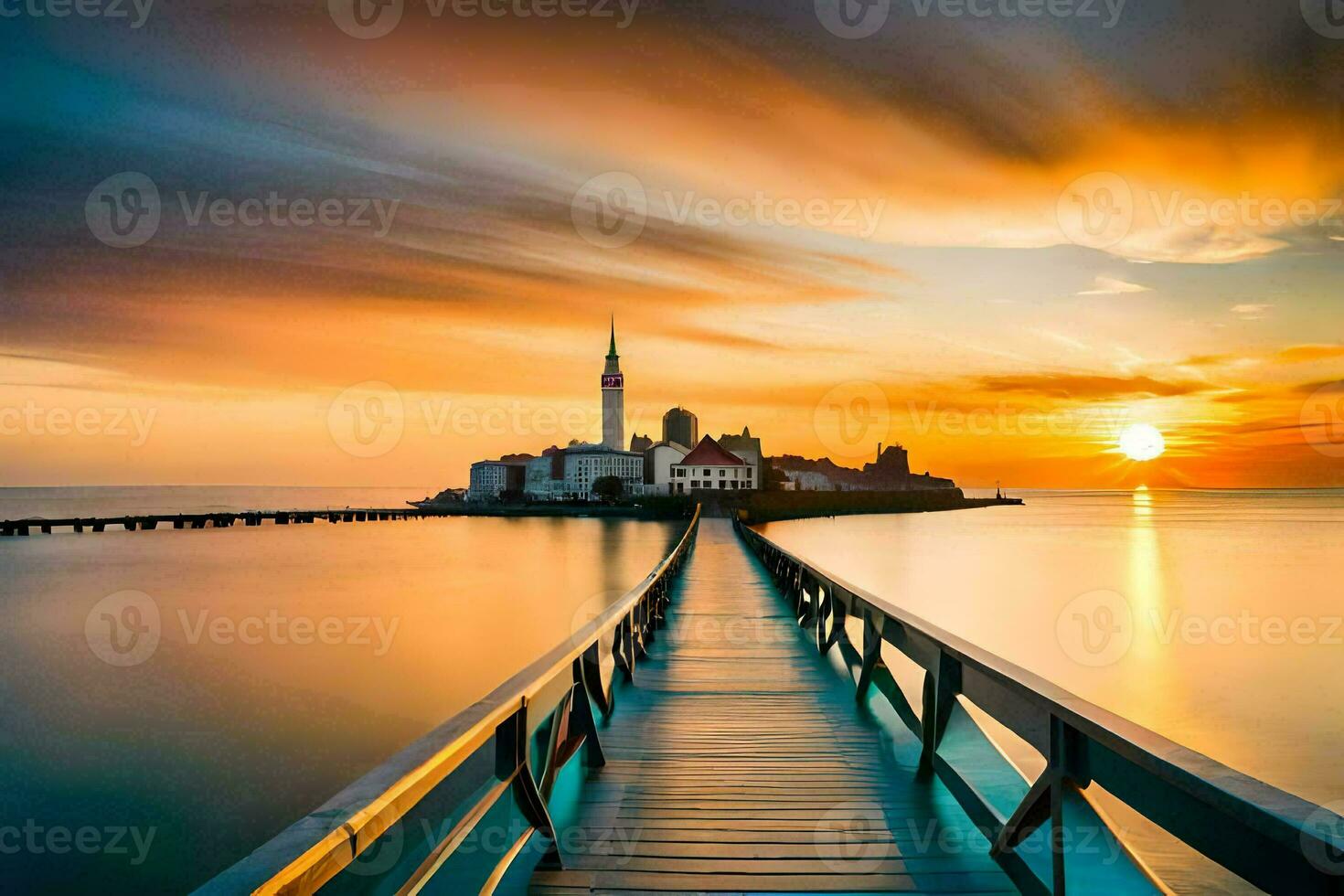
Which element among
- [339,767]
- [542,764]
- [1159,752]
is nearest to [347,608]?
[339,767]

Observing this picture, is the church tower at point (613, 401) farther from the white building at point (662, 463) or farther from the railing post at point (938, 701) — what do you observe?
the railing post at point (938, 701)

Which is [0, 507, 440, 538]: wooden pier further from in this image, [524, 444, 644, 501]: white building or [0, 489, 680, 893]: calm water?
[0, 489, 680, 893]: calm water

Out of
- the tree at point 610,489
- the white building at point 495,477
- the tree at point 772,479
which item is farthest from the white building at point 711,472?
the white building at point 495,477

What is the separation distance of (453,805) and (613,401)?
439 feet

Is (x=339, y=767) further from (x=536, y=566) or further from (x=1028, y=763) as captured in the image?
A: (x=536, y=566)

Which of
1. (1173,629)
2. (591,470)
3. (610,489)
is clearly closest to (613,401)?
(591,470)

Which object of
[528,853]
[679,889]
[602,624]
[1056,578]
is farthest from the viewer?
[1056,578]

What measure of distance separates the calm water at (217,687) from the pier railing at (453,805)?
681 centimetres

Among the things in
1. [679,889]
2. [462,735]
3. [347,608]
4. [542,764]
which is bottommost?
[347,608]

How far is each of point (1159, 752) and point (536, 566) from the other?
138ft

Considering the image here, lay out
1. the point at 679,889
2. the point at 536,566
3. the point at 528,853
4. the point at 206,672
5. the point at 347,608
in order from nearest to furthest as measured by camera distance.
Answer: the point at 679,889, the point at 528,853, the point at 206,672, the point at 347,608, the point at 536,566

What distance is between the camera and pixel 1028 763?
9.03m

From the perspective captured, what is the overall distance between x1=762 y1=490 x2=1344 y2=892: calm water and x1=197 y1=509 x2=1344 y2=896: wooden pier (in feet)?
5.44

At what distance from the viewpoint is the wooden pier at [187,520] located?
6800cm
